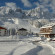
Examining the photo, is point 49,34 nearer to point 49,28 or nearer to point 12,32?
point 49,28

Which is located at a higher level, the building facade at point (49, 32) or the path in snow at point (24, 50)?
the building facade at point (49, 32)

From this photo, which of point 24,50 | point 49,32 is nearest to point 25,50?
point 24,50

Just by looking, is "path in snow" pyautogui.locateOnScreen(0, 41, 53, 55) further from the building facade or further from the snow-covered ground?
the building facade

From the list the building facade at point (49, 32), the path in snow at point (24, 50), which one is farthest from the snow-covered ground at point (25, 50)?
the building facade at point (49, 32)

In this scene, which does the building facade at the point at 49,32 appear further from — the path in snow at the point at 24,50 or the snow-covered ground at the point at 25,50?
the path in snow at the point at 24,50

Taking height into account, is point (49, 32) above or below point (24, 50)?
above

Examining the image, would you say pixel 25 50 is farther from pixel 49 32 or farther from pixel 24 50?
pixel 49 32

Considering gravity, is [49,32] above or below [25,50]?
above

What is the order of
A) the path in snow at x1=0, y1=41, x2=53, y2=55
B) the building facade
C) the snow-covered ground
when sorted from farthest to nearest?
the building facade → the snow-covered ground → the path in snow at x1=0, y1=41, x2=53, y2=55

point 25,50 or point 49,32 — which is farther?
point 49,32

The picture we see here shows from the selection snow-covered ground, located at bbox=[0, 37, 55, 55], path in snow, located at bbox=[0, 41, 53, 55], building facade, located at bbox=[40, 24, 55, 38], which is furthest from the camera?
building facade, located at bbox=[40, 24, 55, 38]

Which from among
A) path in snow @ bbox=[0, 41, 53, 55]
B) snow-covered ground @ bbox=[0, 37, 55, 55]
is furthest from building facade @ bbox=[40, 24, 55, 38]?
path in snow @ bbox=[0, 41, 53, 55]

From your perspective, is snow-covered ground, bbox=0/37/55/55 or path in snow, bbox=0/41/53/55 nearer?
path in snow, bbox=0/41/53/55

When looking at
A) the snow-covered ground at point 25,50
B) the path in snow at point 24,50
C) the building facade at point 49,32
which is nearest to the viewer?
the path in snow at point 24,50
